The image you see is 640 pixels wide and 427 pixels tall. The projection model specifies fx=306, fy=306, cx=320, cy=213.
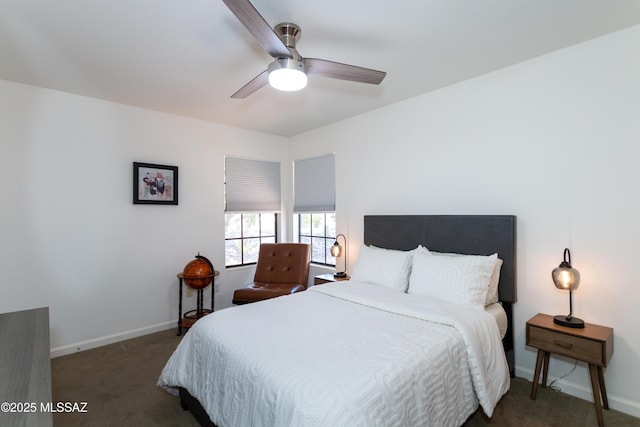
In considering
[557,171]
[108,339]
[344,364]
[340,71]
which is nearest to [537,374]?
[557,171]

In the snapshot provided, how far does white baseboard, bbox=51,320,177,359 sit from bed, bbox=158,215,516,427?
157 cm

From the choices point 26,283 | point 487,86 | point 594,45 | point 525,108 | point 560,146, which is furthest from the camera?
point 26,283

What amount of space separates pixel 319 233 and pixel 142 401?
2764 millimetres

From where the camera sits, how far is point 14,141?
109 inches

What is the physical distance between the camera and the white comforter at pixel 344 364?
1.28 m

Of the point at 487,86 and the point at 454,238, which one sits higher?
the point at 487,86

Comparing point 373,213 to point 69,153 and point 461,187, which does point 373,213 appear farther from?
point 69,153

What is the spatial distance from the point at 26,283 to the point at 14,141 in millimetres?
1305

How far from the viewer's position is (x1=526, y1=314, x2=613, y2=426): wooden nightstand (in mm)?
1919

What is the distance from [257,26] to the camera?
149 centimetres

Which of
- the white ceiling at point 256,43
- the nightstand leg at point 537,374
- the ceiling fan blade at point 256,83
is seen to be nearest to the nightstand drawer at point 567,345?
the nightstand leg at point 537,374

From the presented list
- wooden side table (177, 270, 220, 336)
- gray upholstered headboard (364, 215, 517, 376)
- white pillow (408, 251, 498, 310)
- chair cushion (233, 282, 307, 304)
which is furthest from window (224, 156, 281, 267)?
white pillow (408, 251, 498, 310)

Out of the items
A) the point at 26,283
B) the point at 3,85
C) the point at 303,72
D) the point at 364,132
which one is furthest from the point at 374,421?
the point at 3,85

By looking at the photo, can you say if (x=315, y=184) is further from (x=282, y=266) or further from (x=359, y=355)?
(x=359, y=355)
